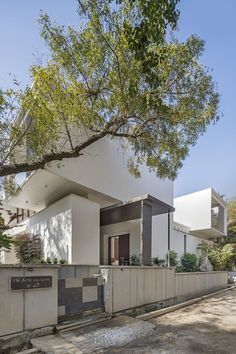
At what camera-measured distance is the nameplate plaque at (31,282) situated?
5246 mm

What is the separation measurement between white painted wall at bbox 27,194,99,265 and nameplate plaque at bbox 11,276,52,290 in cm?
556

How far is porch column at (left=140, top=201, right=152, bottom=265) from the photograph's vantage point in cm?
982

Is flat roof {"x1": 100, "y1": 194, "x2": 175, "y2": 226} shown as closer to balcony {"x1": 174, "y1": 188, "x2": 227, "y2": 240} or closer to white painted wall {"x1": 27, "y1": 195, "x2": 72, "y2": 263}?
white painted wall {"x1": 27, "y1": 195, "x2": 72, "y2": 263}

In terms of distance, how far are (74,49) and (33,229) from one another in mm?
10039

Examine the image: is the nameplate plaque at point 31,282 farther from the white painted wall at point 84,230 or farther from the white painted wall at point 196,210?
the white painted wall at point 196,210

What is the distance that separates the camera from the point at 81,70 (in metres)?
7.75

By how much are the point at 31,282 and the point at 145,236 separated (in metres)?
5.27

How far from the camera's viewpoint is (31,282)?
18.0 feet

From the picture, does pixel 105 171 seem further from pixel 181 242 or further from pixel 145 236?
pixel 181 242

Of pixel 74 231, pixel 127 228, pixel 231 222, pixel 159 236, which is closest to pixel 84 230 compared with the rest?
pixel 74 231

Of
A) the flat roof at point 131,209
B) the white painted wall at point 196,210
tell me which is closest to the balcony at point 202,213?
the white painted wall at point 196,210

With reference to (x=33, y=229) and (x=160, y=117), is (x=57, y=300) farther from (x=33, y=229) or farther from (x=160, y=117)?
(x=33, y=229)

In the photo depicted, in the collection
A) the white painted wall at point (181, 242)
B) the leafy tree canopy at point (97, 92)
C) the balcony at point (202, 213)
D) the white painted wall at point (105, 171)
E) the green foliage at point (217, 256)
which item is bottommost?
the green foliage at point (217, 256)

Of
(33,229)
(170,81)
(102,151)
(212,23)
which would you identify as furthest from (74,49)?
(33,229)
